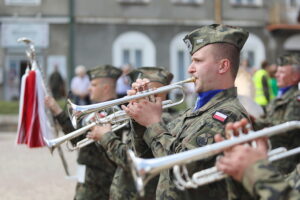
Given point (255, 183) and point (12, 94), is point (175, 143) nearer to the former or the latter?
point (255, 183)

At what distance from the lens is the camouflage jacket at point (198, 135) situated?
9.21 feet

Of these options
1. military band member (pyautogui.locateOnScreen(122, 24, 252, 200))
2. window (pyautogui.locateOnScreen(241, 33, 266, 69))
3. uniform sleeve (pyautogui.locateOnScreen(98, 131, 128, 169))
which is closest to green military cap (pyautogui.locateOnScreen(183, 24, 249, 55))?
military band member (pyautogui.locateOnScreen(122, 24, 252, 200))

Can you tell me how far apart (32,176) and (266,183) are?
6.69 m

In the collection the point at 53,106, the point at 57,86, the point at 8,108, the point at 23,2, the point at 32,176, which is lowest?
the point at 32,176

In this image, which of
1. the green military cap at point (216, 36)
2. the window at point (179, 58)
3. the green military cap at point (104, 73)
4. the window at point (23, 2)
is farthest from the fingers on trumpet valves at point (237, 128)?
the window at point (23, 2)

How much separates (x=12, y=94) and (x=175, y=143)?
58.8 feet

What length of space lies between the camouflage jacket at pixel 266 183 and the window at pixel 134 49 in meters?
19.0

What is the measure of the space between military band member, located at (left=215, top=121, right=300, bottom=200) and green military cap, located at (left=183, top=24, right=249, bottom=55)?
948mm

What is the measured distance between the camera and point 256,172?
6.79 ft

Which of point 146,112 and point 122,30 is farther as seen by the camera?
point 122,30

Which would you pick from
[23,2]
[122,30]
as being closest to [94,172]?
[122,30]

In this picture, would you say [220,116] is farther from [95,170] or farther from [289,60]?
[289,60]

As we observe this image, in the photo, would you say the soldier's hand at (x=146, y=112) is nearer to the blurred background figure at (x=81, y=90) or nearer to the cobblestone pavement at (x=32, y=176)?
the cobblestone pavement at (x=32, y=176)

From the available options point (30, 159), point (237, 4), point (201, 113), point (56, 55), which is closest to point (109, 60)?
point (56, 55)
